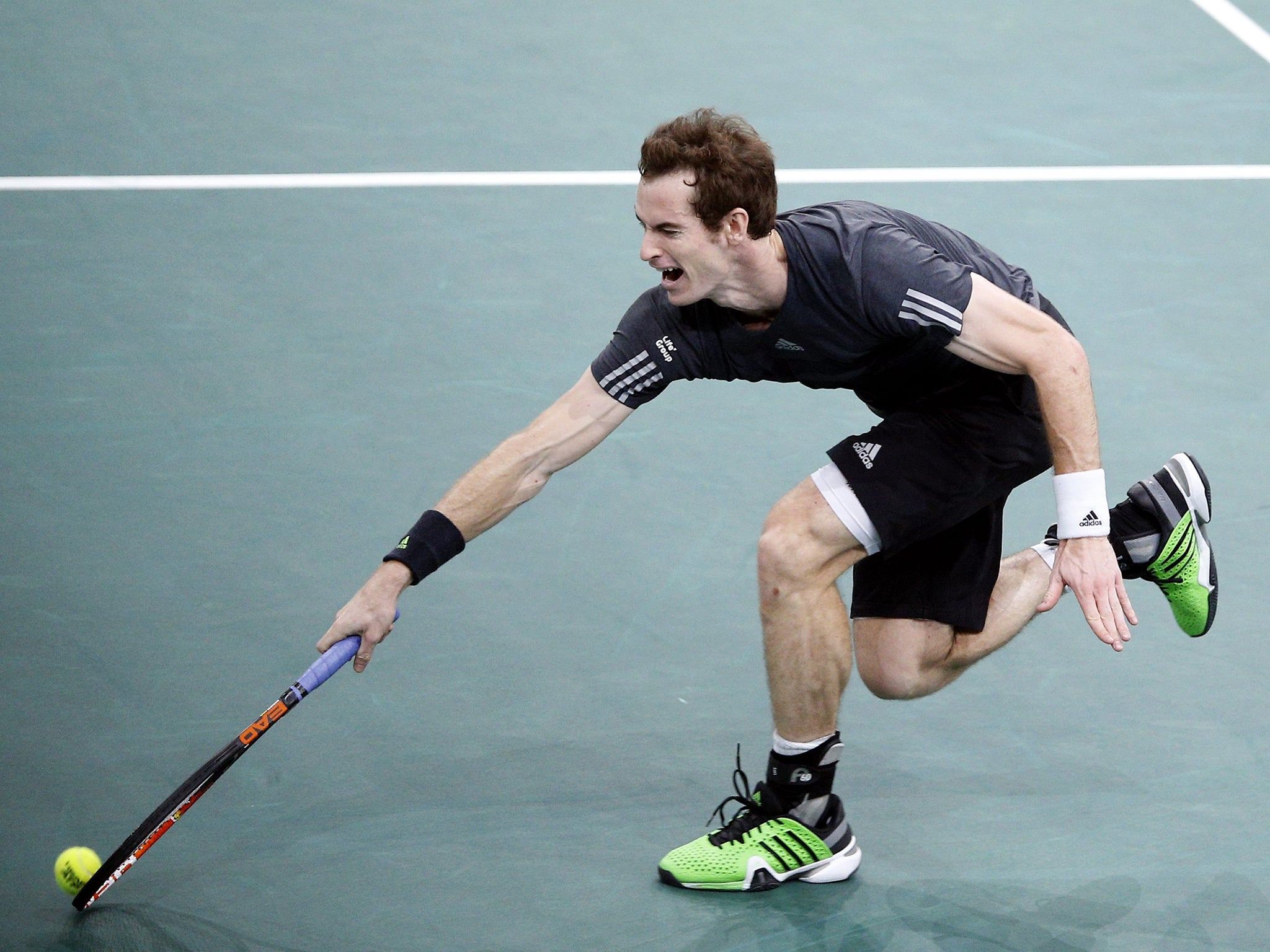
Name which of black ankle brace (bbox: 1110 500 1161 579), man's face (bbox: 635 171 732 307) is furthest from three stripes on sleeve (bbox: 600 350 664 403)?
black ankle brace (bbox: 1110 500 1161 579)

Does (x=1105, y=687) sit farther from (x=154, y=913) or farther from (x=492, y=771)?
(x=154, y=913)

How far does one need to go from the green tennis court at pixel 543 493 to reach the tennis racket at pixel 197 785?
107 millimetres

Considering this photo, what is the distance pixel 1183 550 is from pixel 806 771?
120cm

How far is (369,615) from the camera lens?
347 centimetres

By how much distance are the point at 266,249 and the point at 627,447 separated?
1.96 m

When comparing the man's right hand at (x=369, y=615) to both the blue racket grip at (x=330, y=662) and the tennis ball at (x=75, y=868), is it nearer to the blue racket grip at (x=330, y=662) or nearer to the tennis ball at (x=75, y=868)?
the blue racket grip at (x=330, y=662)

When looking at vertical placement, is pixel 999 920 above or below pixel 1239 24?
below

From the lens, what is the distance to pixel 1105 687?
437cm

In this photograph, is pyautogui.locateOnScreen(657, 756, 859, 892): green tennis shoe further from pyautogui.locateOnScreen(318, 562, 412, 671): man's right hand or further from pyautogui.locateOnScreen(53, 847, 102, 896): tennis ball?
pyautogui.locateOnScreen(53, 847, 102, 896): tennis ball

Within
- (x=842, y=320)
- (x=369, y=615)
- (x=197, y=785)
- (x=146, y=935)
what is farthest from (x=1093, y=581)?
(x=146, y=935)

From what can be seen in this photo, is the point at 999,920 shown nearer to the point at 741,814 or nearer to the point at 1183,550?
the point at 741,814

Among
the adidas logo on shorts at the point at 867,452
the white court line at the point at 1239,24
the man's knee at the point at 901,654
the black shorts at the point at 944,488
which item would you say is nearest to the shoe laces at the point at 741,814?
the man's knee at the point at 901,654

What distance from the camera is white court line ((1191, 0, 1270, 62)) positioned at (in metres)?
8.27

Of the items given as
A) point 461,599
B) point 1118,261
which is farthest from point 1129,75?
point 461,599
